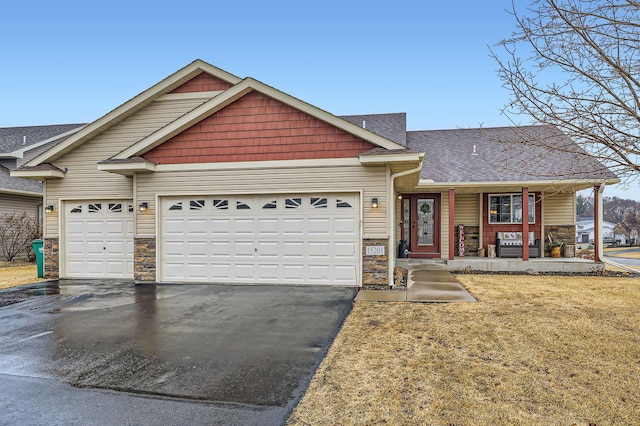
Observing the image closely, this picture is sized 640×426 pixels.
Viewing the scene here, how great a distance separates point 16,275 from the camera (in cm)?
1186

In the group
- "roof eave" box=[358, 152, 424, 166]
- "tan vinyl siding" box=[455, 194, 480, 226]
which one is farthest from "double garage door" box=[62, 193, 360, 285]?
"tan vinyl siding" box=[455, 194, 480, 226]

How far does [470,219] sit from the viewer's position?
47.8ft

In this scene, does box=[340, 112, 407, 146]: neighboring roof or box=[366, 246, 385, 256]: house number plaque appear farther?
box=[340, 112, 407, 146]: neighboring roof

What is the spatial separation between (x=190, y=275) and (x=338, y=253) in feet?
13.1

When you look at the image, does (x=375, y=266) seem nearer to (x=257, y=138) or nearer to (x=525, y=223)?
(x=257, y=138)

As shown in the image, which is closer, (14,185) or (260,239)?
(260,239)

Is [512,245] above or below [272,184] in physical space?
below

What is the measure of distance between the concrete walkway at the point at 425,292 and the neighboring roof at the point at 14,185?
15623 mm

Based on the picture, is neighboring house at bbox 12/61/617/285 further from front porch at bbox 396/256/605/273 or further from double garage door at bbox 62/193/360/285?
front porch at bbox 396/256/605/273

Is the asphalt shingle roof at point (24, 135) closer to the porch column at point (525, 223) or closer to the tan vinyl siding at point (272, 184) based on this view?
the tan vinyl siding at point (272, 184)

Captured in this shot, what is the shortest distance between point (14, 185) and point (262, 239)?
1353 centimetres

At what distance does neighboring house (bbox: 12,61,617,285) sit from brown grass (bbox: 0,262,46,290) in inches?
28.0

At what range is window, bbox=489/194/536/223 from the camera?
14.1m

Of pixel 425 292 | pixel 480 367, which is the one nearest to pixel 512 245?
pixel 425 292
